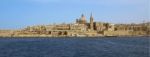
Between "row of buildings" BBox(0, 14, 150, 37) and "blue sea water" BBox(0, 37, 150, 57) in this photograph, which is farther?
"row of buildings" BBox(0, 14, 150, 37)

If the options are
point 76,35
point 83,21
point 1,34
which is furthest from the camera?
point 83,21

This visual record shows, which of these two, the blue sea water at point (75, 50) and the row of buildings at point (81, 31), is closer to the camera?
the blue sea water at point (75, 50)

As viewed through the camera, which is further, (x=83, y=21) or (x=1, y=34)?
(x=83, y=21)

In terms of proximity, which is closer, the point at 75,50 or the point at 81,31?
the point at 75,50

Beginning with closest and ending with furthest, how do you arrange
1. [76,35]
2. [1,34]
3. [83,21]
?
[76,35], [1,34], [83,21]

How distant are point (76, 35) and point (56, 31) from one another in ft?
25.3

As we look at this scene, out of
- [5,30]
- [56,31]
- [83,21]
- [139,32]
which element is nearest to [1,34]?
[5,30]

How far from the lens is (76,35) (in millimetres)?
120125

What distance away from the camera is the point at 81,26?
12406 centimetres

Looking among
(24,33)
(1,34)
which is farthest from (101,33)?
(1,34)

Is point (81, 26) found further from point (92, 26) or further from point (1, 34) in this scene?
point (1, 34)

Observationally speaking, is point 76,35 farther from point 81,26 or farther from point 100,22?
point 100,22

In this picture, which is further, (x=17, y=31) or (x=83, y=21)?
(x=83, y=21)

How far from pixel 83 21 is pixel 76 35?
18.3 meters
